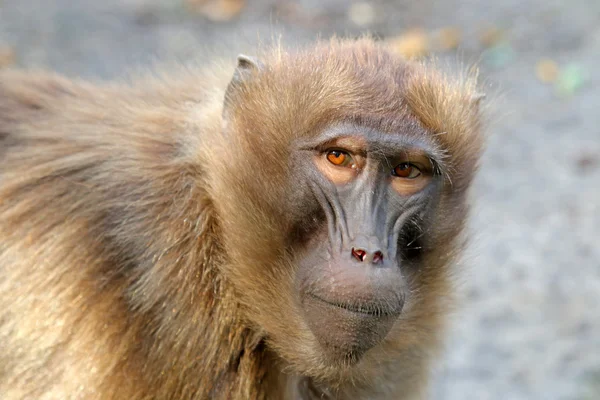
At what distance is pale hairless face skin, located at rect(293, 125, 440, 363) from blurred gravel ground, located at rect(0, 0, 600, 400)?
37.8 inches

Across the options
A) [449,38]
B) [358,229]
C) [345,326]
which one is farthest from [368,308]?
[449,38]

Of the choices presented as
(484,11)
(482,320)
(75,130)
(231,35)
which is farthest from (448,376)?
(484,11)

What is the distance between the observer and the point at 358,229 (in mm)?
3492

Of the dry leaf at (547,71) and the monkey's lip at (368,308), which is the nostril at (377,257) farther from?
the dry leaf at (547,71)

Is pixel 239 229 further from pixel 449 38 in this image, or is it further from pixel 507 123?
pixel 449 38

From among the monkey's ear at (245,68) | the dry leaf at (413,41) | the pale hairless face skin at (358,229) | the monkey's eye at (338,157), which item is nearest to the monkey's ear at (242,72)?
the monkey's ear at (245,68)

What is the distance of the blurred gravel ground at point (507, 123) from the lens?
20.7 feet

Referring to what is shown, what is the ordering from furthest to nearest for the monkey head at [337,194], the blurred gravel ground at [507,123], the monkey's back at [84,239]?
the blurred gravel ground at [507,123] → the monkey's back at [84,239] → the monkey head at [337,194]

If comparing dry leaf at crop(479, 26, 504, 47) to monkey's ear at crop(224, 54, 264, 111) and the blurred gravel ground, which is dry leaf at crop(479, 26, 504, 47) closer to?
the blurred gravel ground

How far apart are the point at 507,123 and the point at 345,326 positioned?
564 cm

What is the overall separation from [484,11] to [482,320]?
15.8ft

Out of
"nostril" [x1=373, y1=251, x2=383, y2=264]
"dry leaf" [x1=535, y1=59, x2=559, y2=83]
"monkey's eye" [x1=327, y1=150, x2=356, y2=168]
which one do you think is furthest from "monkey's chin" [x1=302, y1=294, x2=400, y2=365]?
"dry leaf" [x1=535, y1=59, x2=559, y2=83]

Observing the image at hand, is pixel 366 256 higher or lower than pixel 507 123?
lower

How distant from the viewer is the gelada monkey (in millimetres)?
3643
